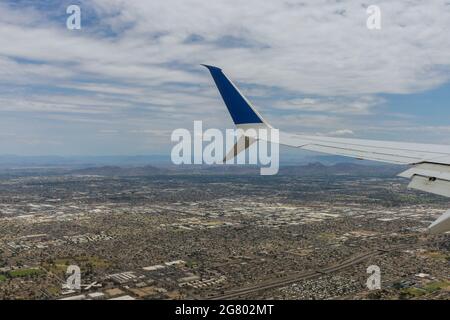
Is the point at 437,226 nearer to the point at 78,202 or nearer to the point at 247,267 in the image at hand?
the point at 247,267

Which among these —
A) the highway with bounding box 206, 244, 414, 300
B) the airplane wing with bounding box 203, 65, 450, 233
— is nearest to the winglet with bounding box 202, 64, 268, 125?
the airplane wing with bounding box 203, 65, 450, 233

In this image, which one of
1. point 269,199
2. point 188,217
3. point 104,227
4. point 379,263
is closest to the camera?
point 379,263

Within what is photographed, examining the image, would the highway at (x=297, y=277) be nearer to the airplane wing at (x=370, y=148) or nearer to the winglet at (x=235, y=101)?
the airplane wing at (x=370, y=148)

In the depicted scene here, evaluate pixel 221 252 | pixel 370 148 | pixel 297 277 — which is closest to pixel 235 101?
pixel 370 148

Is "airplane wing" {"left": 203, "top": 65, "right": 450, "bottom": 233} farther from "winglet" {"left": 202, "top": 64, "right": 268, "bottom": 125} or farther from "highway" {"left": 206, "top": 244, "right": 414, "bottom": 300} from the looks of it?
"highway" {"left": 206, "top": 244, "right": 414, "bottom": 300}

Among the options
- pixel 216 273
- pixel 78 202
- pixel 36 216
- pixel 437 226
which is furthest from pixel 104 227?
pixel 437 226

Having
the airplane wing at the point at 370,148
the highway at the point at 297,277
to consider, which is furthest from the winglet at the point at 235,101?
the highway at the point at 297,277

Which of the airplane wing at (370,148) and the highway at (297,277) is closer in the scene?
the airplane wing at (370,148)
